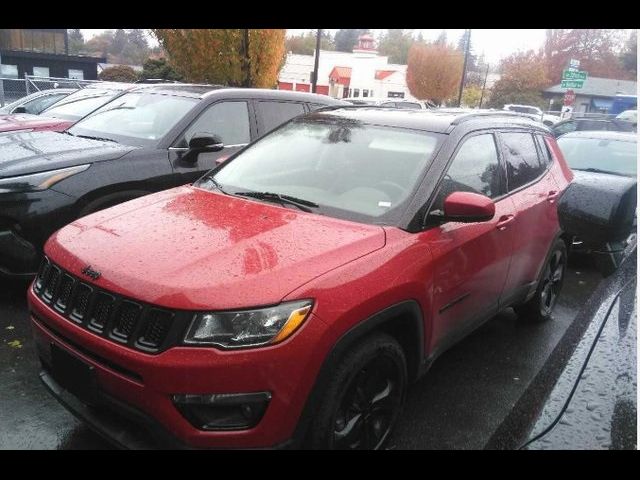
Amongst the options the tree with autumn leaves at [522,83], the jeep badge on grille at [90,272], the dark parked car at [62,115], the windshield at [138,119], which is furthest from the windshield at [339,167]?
the tree with autumn leaves at [522,83]

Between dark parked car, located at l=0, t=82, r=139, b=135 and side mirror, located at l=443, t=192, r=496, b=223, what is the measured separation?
4.87m

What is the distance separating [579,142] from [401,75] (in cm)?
4968

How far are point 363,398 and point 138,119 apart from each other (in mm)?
4010

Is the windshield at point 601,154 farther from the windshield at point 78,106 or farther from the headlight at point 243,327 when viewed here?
the windshield at point 78,106

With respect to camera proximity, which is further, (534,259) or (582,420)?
(534,259)

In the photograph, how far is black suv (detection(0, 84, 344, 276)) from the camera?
393 cm

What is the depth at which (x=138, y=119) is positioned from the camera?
5410 mm

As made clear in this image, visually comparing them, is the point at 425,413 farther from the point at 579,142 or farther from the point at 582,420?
the point at 579,142

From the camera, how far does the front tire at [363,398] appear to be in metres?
2.28

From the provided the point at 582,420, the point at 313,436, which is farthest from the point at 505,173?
the point at 313,436

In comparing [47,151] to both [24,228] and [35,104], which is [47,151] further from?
[35,104]

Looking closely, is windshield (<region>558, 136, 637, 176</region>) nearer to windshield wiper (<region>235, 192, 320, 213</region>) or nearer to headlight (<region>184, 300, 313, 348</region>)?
windshield wiper (<region>235, 192, 320, 213</region>)

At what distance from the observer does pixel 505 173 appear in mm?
3816

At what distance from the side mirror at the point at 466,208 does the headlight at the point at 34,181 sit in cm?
292
